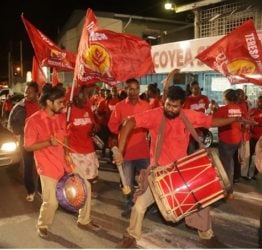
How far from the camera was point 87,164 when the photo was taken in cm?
660

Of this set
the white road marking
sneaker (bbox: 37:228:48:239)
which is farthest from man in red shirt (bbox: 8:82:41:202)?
sneaker (bbox: 37:228:48:239)

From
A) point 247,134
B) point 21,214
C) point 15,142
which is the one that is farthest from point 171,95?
point 15,142

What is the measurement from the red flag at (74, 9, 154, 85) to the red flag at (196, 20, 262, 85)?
3.18 feet

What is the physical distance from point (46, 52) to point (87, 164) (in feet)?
8.09

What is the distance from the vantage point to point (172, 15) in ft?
109

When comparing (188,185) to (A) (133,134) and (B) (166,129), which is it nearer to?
(B) (166,129)

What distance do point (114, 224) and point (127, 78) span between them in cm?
225

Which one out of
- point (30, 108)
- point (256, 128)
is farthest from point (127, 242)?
point (256, 128)

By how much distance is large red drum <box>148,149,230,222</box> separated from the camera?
14.4 ft

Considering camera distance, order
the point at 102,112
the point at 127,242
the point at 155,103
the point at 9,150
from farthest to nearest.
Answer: the point at 102,112
the point at 9,150
the point at 155,103
the point at 127,242

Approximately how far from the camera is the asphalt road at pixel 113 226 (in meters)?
5.34

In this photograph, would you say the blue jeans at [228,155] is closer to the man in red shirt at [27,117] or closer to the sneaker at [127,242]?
the sneaker at [127,242]

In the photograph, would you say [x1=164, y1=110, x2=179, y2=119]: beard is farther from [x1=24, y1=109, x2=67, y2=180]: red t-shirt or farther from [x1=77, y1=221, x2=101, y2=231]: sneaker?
[x1=77, y1=221, x2=101, y2=231]: sneaker

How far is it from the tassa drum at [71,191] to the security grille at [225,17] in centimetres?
1077
